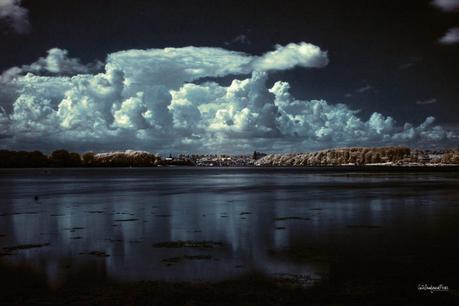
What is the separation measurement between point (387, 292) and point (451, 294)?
2.13 m

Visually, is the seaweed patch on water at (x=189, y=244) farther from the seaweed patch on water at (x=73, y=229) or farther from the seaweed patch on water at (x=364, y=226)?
the seaweed patch on water at (x=364, y=226)

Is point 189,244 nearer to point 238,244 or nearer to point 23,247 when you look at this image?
point 238,244

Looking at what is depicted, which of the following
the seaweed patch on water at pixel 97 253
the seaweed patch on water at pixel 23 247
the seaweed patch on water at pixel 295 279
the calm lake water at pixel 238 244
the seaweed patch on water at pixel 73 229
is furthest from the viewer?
the seaweed patch on water at pixel 73 229

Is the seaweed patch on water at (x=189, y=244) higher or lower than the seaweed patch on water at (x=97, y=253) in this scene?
Answer: lower

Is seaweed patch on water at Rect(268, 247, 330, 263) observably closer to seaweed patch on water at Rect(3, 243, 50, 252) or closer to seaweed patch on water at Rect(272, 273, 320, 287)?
seaweed patch on water at Rect(272, 273, 320, 287)

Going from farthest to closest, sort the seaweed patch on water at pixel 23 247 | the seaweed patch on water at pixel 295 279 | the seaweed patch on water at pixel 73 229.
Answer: the seaweed patch on water at pixel 73 229 → the seaweed patch on water at pixel 23 247 → the seaweed patch on water at pixel 295 279

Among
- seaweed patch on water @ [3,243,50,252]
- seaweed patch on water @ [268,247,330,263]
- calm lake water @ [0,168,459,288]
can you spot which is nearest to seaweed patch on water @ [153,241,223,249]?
calm lake water @ [0,168,459,288]

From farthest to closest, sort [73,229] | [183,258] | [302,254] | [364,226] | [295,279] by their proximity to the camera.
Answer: [73,229] → [364,226] → [302,254] → [183,258] → [295,279]

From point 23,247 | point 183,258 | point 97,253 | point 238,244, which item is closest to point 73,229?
point 23,247

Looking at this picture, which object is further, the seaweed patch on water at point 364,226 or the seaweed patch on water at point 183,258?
the seaweed patch on water at point 364,226

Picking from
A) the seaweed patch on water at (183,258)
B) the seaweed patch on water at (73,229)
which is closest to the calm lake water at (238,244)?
the seaweed patch on water at (183,258)

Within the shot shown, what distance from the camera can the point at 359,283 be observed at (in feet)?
53.8

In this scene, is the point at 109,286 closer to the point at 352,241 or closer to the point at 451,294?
the point at 451,294

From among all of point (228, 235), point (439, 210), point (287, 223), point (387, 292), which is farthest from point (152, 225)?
point (439, 210)
